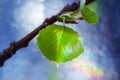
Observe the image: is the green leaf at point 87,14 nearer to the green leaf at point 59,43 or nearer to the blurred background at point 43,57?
the green leaf at point 59,43

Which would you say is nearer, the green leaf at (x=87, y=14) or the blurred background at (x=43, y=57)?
the green leaf at (x=87, y=14)

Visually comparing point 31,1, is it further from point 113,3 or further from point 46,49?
point 46,49

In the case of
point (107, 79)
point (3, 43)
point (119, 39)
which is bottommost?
point (107, 79)

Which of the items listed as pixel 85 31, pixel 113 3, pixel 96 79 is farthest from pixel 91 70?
pixel 113 3

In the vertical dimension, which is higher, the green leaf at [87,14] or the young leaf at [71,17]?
the green leaf at [87,14]

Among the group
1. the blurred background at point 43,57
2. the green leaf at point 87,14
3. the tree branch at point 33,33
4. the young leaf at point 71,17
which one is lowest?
the blurred background at point 43,57

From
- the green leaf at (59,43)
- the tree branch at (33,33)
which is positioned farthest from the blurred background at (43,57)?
the green leaf at (59,43)

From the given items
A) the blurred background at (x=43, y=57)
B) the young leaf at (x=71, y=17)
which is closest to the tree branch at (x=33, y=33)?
the young leaf at (x=71, y=17)
